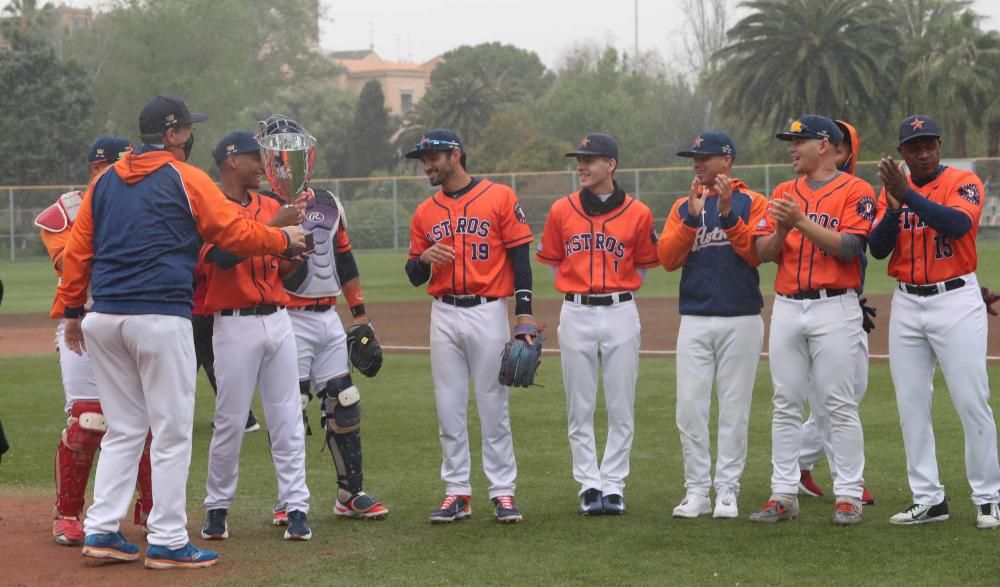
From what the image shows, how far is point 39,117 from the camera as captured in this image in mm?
53719

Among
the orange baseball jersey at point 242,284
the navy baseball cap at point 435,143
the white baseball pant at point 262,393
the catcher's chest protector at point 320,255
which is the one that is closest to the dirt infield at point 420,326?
the navy baseball cap at point 435,143

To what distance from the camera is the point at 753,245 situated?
6.93 meters

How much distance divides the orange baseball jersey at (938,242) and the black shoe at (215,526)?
12.1 ft

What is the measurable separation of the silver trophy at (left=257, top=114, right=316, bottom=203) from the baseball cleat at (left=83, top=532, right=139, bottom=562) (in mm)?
1819

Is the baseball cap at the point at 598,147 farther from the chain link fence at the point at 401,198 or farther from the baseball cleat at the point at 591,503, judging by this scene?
the chain link fence at the point at 401,198

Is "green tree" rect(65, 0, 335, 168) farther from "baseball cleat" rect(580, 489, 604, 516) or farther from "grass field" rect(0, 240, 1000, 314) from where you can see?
"baseball cleat" rect(580, 489, 604, 516)

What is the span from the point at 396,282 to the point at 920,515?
21.6m

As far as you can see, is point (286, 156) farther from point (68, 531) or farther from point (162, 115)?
point (68, 531)

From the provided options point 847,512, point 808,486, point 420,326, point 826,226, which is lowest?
point 420,326

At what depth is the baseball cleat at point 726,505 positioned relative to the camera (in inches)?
274

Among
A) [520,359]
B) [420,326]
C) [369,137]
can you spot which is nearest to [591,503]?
[520,359]

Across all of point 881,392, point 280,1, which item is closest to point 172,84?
point 280,1

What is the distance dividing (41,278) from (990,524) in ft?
95.5

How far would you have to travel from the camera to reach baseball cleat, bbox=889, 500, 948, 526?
6641 mm
